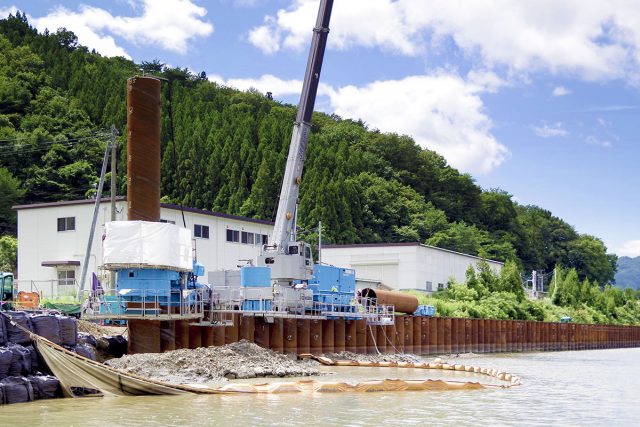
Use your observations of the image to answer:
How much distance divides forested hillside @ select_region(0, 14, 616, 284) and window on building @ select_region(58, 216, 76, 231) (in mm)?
26367

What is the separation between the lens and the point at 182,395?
82.1ft

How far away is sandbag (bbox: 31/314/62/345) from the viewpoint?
24.7 metres

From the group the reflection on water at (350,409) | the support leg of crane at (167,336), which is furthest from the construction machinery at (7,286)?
the reflection on water at (350,409)

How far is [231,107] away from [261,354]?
11366 centimetres

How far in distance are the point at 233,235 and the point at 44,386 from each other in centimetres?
3936

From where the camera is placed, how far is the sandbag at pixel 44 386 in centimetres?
2327

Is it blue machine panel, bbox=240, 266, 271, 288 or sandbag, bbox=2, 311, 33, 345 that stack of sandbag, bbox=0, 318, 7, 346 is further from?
blue machine panel, bbox=240, 266, 271, 288

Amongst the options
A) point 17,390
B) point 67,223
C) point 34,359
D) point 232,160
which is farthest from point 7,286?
point 232,160

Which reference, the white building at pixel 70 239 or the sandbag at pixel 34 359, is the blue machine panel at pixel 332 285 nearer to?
the white building at pixel 70 239

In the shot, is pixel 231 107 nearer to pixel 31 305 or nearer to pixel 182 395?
pixel 31 305

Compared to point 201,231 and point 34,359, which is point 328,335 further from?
point 201,231

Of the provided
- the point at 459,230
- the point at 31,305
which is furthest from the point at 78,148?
the point at 31,305

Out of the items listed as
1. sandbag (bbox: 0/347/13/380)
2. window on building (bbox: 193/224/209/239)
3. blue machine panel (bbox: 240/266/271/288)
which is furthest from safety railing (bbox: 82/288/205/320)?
window on building (bbox: 193/224/209/239)

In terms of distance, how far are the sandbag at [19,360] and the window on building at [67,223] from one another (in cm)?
3517
